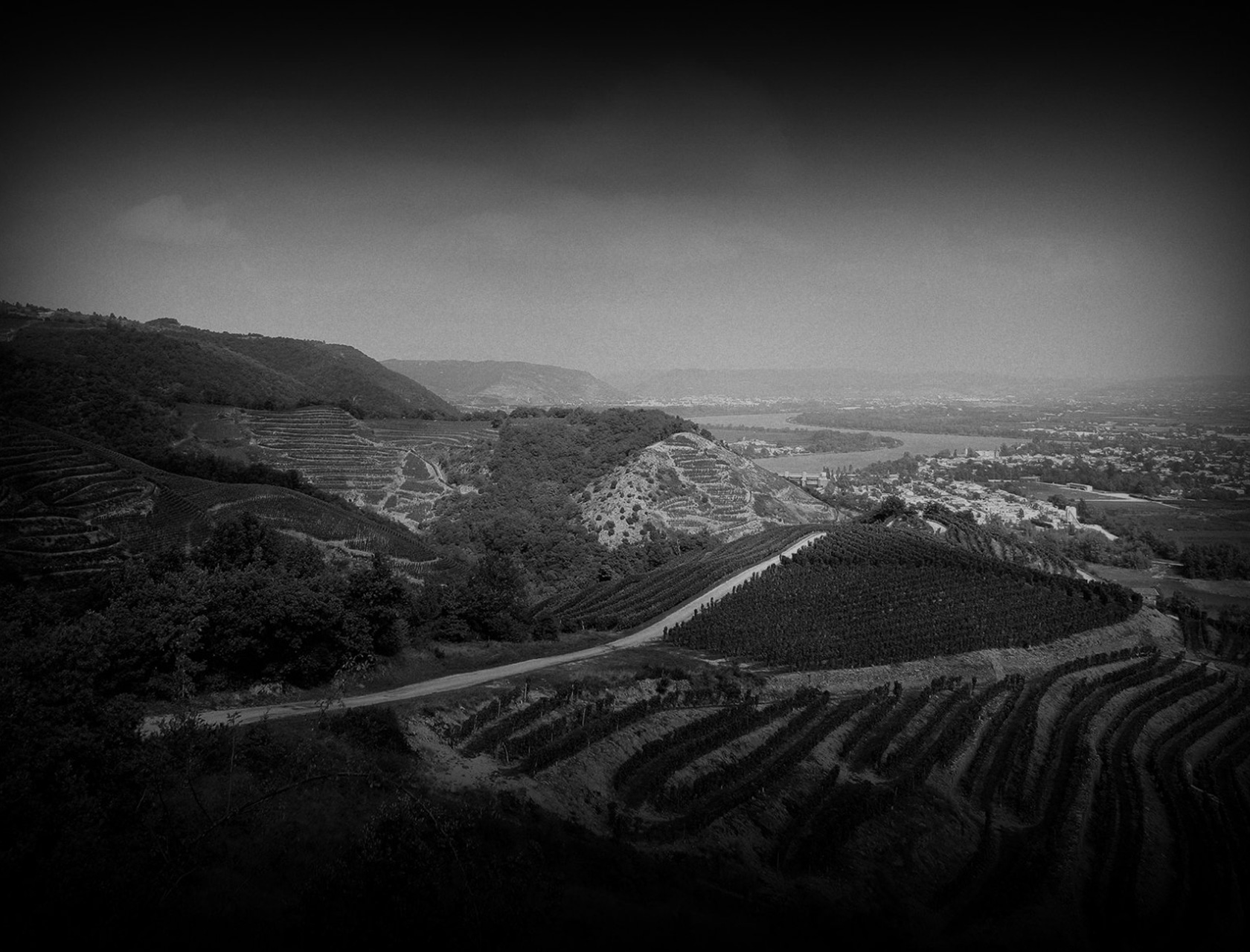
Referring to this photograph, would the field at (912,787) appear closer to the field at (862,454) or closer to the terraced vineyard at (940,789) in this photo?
the terraced vineyard at (940,789)

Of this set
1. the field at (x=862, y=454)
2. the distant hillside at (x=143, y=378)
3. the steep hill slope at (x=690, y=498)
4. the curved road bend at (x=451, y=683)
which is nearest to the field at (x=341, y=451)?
the distant hillside at (x=143, y=378)

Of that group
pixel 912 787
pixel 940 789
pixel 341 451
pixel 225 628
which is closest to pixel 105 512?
pixel 225 628

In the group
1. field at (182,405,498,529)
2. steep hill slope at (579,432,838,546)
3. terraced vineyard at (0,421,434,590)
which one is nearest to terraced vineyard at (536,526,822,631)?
steep hill slope at (579,432,838,546)

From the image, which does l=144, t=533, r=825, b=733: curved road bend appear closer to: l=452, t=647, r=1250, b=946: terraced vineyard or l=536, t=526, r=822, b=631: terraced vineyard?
l=536, t=526, r=822, b=631: terraced vineyard

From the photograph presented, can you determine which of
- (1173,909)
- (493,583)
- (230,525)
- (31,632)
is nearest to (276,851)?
(31,632)

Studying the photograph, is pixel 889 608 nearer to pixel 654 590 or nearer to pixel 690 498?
pixel 654 590

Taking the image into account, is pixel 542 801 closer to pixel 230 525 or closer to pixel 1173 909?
pixel 1173 909
